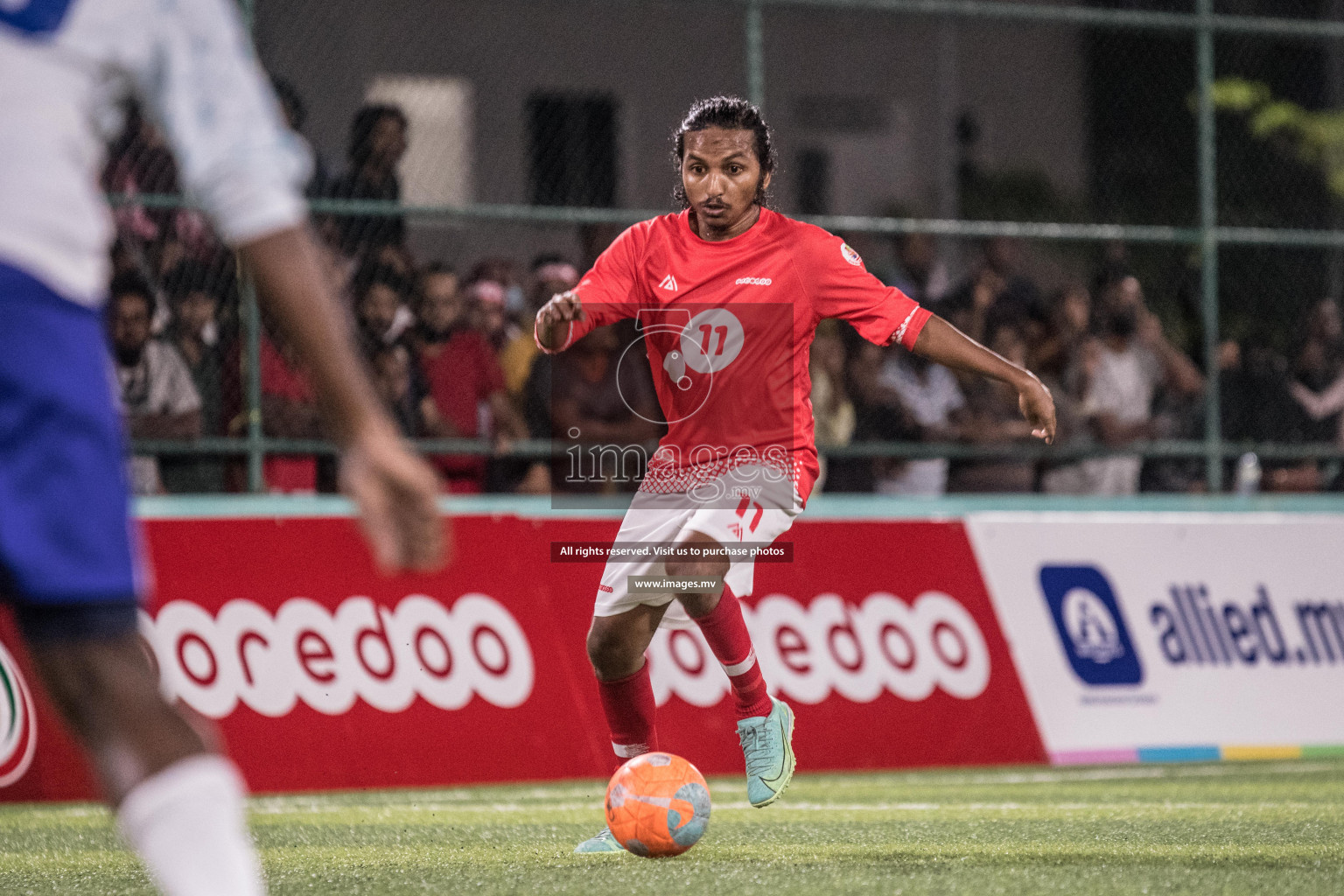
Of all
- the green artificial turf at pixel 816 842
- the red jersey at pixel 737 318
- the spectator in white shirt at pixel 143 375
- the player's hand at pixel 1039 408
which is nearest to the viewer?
the green artificial turf at pixel 816 842

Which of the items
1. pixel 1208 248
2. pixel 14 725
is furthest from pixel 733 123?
pixel 1208 248

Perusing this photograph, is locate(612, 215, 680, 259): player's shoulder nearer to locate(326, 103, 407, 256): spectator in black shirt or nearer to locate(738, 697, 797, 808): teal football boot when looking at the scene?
locate(738, 697, 797, 808): teal football boot

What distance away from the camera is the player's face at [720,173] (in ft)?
18.9

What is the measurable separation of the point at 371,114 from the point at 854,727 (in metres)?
4.00

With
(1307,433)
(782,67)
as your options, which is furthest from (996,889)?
(782,67)

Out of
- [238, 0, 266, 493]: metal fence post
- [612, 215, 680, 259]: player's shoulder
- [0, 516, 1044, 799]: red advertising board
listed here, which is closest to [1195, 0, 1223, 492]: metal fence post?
[0, 516, 1044, 799]: red advertising board

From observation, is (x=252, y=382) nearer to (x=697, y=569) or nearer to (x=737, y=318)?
(x=737, y=318)

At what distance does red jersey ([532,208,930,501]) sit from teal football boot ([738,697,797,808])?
73cm

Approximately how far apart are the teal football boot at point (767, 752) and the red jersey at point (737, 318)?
0.73 meters

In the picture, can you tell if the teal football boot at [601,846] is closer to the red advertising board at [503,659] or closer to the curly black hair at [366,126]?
the red advertising board at [503,659]

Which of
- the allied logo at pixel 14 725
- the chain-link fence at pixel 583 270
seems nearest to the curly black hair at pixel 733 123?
the chain-link fence at pixel 583 270

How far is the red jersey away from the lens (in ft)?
19.0

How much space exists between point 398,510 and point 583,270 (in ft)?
25.7

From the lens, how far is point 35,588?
7.55ft
